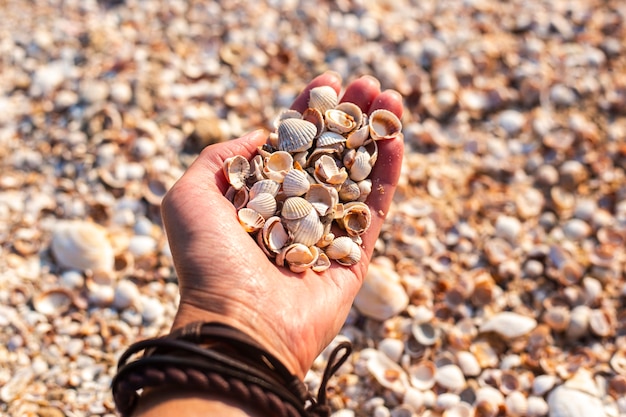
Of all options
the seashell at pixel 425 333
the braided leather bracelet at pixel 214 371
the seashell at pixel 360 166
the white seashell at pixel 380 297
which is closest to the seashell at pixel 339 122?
the seashell at pixel 360 166

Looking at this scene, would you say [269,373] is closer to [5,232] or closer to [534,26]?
[5,232]

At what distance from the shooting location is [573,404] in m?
2.25

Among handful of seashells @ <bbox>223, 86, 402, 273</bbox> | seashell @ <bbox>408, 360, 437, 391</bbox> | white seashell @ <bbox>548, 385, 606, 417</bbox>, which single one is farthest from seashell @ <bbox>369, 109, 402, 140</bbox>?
white seashell @ <bbox>548, 385, 606, 417</bbox>

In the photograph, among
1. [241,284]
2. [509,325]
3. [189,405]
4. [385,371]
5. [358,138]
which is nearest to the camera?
[189,405]

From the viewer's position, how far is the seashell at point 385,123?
2.33 meters

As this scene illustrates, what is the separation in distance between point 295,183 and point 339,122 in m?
0.36

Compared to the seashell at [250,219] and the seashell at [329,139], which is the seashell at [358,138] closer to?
the seashell at [329,139]

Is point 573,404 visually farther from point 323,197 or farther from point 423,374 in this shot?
point 323,197

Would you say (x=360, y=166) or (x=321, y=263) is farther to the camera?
(x=360, y=166)

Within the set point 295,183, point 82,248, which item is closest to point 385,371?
point 295,183

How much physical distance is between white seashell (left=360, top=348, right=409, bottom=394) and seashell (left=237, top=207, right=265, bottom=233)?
2.63 ft

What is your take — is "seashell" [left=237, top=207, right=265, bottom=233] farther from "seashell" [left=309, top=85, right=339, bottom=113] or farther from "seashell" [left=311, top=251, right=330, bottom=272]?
"seashell" [left=309, top=85, right=339, bottom=113]

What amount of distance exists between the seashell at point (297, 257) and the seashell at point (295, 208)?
120 mm

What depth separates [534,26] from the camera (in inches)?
154
